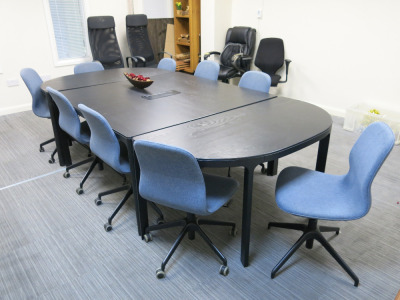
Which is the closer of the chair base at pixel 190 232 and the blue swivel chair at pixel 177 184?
the blue swivel chair at pixel 177 184

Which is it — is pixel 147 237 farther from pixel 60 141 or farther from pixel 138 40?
pixel 138 40

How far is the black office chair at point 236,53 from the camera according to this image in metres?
4.72

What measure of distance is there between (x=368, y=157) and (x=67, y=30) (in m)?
4.87

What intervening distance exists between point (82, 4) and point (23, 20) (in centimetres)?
92

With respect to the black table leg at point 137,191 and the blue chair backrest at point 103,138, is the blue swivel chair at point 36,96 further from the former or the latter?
the black table leg at point 137,191

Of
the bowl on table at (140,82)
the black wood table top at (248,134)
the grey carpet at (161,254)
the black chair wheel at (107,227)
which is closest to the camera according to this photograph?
the black wood table top at (248,134)

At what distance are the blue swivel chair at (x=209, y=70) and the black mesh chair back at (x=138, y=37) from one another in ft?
6.82

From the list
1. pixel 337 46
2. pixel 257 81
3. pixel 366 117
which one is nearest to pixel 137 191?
pixel 257 81

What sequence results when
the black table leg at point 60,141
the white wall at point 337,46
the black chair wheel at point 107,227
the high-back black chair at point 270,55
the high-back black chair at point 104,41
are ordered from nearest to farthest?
the black chair wheel at point 107,227, the black table leg at point 60,141, the white wall at point 337,46, the high-back black chair at point 270,55, the high-back black chair at point 104,41

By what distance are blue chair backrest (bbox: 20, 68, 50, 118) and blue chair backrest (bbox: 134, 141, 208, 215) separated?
195 centimetres

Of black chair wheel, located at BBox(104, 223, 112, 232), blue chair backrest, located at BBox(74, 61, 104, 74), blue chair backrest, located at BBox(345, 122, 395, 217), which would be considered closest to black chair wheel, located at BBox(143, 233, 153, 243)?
black chair wheel, located at BBox(104, 223, 112, 232)

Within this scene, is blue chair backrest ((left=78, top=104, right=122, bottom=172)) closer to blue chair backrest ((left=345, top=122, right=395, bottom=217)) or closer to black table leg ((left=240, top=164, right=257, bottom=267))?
black table leg ((left=240, top=164, right=257, bottom=267))

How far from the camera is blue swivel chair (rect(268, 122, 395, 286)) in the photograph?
5.13 ft

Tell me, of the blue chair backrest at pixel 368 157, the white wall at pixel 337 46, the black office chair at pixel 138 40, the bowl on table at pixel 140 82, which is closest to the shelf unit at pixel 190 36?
the black office chair at pixel 138 40
